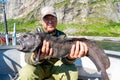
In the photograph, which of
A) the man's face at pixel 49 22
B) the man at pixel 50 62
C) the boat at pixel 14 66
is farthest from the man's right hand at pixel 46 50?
the boat at pixel 14 66

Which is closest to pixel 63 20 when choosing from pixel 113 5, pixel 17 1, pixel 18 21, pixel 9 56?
pixel 113 5

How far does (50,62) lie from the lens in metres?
6.28

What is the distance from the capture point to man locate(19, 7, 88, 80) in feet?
17.5

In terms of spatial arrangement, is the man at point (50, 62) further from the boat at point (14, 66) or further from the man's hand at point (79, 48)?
the boat at point (14, 66)

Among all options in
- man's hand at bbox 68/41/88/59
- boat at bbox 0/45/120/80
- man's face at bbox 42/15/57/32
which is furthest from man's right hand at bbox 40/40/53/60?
boat at bbox 0/45/120/80

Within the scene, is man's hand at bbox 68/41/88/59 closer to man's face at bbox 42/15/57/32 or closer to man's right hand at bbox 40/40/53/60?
man's right hand at bbox 40/40/53/60

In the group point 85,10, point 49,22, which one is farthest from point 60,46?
point 85,10

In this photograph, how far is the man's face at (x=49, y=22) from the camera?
19.8 ft

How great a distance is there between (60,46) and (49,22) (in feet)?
3.14

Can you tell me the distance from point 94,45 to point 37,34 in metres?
0.91

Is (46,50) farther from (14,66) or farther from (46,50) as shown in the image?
(14,66)

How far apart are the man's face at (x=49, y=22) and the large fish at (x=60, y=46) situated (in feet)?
2.72

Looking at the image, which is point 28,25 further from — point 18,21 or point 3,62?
point 3,62

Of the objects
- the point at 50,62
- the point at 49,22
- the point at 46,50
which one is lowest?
the point at 50,62
